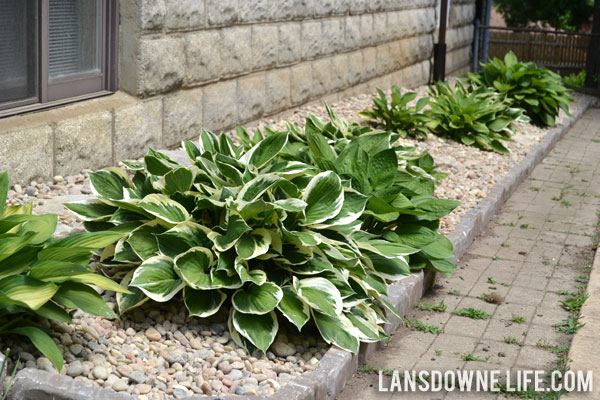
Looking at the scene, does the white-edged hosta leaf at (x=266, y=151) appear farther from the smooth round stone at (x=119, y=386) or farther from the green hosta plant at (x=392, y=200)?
the smooth round stone at (x=119, y=386)

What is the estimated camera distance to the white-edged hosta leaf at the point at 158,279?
3277mm

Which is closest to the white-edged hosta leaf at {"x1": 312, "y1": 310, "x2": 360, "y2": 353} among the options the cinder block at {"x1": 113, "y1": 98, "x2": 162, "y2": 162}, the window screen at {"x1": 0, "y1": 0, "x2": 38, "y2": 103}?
the cinder block at {"x1": 113, "y1": 98, "x2": 162, "y2": 162}

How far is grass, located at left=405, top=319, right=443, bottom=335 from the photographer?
4035 mm

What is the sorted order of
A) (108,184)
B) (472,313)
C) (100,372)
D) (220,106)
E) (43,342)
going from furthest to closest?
(220,106) < (472,313) < (108,184) < (100,372) < (43,342)

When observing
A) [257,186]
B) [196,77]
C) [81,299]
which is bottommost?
[81,299]

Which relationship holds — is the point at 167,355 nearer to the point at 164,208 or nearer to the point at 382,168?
the point at 164,208

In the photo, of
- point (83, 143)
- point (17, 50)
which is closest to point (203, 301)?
point (83, 143)

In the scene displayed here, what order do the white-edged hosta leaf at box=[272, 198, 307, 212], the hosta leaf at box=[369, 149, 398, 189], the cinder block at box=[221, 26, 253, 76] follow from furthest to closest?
the cinder block at box=[221, 26, 253, 76] < the hosta leaf at box=[369, 149, 398, 189] < the white-edged hosta leaf at box=[272, 198, 307, 212]

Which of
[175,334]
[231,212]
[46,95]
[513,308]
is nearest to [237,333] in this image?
[175,334]

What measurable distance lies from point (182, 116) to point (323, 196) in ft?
7.17

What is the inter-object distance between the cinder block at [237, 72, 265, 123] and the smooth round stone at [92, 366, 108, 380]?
3673 mm

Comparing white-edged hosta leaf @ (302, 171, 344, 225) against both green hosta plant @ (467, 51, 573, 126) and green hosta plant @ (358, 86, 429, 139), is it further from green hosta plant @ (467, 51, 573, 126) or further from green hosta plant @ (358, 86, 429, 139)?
green hosta plant @ (467, 51, 573, 126)

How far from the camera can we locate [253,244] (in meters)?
3.44

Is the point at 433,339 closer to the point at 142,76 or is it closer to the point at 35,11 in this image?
the point at 142,76
